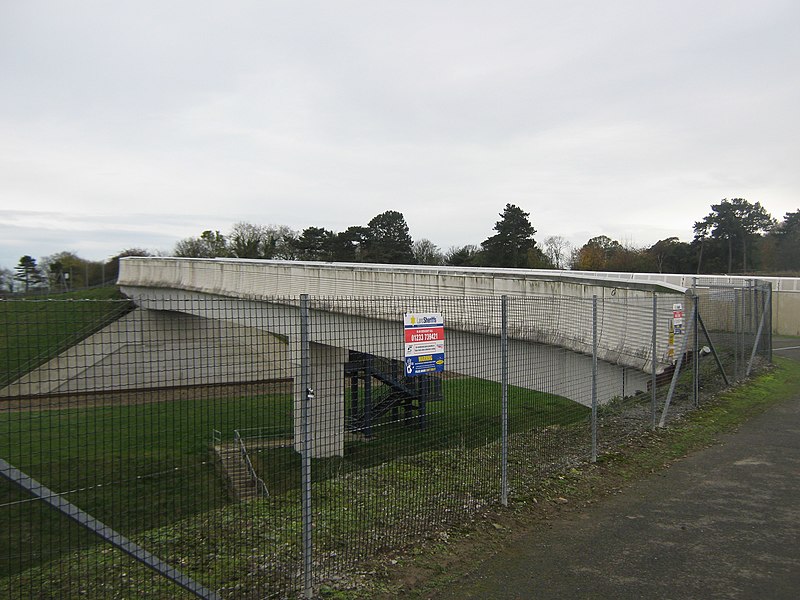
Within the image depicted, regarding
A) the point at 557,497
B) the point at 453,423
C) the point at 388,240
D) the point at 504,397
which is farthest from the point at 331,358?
the point at 388,240

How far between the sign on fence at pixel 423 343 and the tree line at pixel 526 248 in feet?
159

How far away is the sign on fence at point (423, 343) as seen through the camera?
5.20 m

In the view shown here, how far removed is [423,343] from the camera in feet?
17.5

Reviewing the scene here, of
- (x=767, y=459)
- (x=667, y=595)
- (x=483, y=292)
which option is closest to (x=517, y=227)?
(x=483, y=292)

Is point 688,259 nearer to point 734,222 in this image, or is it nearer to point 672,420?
point 734,222

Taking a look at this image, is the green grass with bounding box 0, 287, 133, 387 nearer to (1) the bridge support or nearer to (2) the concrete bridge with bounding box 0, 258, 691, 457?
(2) the concrete bridge with bounding box 0, 258, 691, 457

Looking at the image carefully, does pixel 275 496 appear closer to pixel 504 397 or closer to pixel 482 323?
pixel 504 397

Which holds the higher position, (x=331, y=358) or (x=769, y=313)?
(x=769, y=313)

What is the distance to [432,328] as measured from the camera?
543 cm

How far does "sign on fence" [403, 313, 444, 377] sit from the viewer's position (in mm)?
5195

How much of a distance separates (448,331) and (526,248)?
54727 millimetres

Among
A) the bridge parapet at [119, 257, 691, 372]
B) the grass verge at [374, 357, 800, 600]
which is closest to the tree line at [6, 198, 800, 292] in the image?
the bridge parapet at [119, 257, 691, 372]

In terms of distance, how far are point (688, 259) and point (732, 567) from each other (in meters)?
57.7

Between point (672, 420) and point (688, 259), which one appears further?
point (688, 259)
